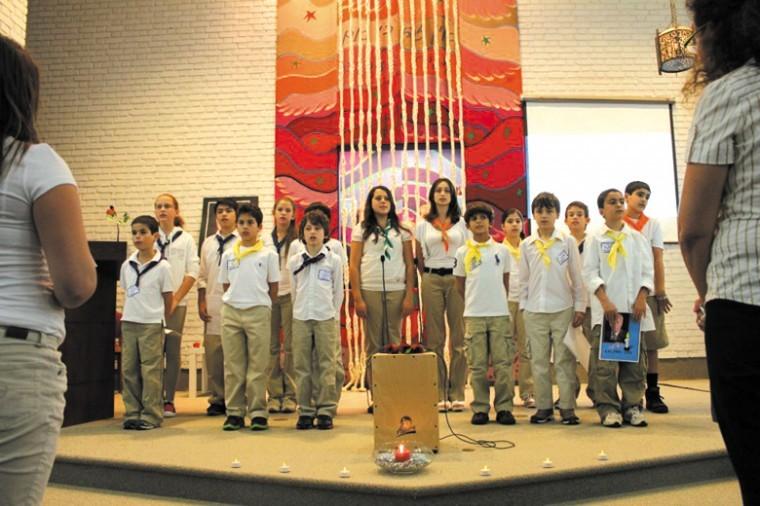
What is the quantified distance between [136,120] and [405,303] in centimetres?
414

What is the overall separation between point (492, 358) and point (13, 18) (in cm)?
370

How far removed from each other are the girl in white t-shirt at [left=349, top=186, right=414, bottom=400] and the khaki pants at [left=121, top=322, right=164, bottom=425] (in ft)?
4.09

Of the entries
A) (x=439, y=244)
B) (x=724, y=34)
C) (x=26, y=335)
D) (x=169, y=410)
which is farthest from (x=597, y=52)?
(x=26, y=335)

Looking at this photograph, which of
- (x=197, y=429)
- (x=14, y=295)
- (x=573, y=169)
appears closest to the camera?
(x=14, y=295)

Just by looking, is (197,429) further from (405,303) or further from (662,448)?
(662,448)

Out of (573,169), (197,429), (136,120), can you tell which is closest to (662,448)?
(197,429)

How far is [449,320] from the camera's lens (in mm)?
4176

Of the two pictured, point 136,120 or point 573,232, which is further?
point 136,120

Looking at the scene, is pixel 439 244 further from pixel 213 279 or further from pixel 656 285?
pixel 213 279

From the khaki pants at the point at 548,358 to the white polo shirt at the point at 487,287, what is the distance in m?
0.23

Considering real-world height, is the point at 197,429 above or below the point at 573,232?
below

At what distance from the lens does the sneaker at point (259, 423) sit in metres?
3.60

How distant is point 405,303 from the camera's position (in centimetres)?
409

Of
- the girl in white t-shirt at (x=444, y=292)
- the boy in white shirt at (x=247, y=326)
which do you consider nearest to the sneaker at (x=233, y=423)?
the boy in white shirt at (x=247, y=326)
